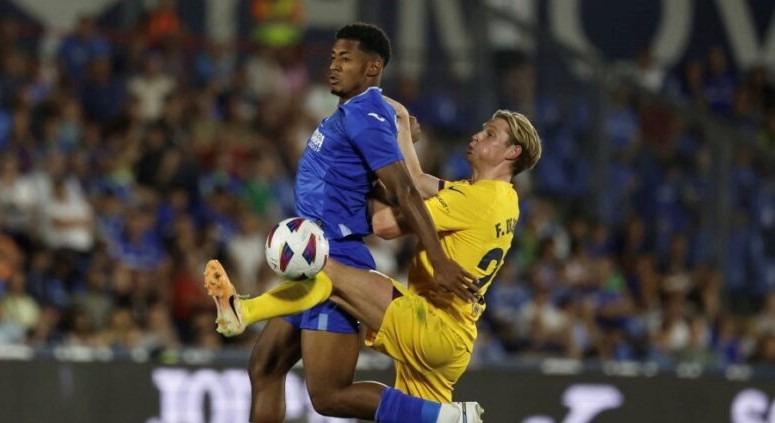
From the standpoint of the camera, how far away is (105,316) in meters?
11.7

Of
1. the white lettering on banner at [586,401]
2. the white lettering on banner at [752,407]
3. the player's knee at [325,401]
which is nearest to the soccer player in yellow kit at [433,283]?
the player's knee at [325,401]

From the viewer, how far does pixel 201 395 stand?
10516 mm

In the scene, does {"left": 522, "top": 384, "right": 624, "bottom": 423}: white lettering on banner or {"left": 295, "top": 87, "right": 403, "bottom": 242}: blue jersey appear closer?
{"left": 295, "top": 87, "right": 403, "bottom": 242}: blue jersey

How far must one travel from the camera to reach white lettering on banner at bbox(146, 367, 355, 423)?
1045 centimetres

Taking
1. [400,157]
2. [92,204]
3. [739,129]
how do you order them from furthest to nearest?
[739,129]
[92,204]
[400,157]

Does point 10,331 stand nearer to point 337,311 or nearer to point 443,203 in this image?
point 337,311

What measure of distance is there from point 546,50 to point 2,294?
593cm

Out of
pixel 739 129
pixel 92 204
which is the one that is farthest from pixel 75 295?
pixel 739 129

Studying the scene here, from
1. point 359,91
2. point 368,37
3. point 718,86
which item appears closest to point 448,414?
point 359,91

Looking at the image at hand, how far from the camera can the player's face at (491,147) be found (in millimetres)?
7758

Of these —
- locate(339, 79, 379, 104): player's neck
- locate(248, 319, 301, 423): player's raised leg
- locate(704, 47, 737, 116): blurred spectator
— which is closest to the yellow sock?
locate(248, 319, 301, 423): player's raised leg

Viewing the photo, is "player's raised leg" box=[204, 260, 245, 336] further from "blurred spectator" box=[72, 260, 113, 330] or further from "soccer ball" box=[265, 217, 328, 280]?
"blurred spectator" box=[72, 260, 113, 330]

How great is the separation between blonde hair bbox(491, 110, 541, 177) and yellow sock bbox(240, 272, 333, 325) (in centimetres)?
119

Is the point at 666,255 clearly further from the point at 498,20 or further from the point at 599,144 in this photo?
the point at 498,20
